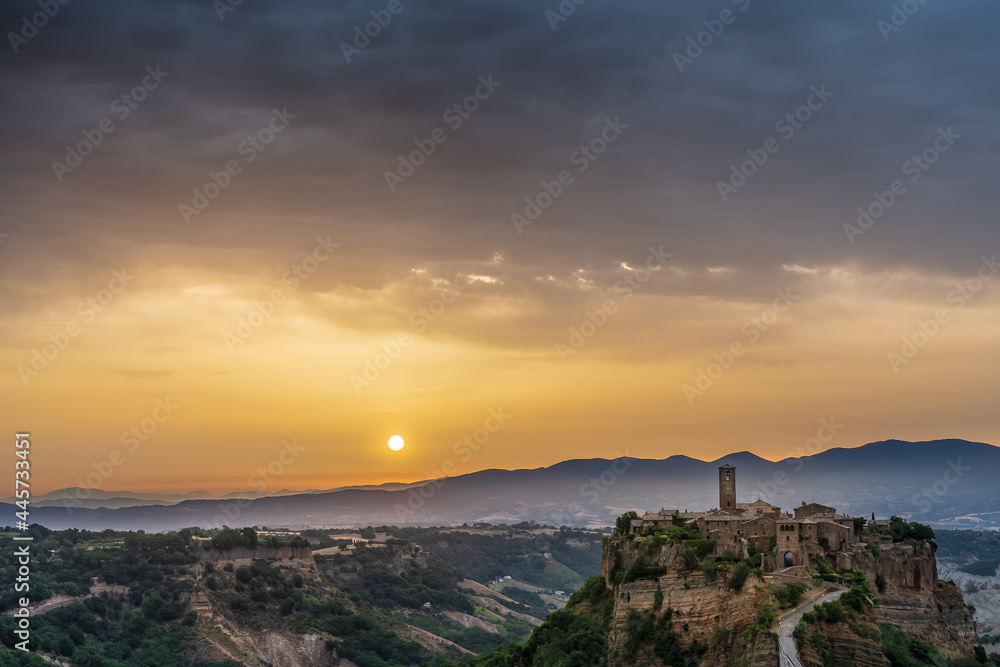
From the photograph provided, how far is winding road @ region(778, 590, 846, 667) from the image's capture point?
58625 mm

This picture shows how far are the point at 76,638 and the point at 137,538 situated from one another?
139 ft

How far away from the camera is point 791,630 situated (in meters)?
61.3

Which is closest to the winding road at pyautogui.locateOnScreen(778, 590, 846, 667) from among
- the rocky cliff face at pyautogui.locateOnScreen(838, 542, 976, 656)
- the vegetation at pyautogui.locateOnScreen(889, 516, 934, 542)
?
the rocky cliff face at pyautogui.locateOnScreen(838, 542, 976, 656)

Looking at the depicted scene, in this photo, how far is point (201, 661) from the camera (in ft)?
411

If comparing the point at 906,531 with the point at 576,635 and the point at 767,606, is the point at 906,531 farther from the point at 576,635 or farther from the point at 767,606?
the point at 576,635

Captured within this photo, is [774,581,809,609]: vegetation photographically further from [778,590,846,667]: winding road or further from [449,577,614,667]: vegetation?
[449,577,614,667]: vegetation

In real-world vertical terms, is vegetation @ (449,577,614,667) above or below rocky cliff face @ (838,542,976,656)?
below

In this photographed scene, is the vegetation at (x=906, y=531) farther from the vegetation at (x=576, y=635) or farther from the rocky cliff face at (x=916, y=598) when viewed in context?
the vegetation at (x=576, y=635)

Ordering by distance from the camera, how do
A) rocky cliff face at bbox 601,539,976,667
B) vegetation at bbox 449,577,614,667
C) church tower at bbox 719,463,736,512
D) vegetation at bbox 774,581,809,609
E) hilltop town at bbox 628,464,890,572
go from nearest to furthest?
rocky cliff face at bbox 601,539,976,667
vegetation at bbox 774,581,809,609
hilltop town at bbox 628,464,890,572
vegetation at bbox 449,577,614,667
church tower at bbox 719,463,736,512

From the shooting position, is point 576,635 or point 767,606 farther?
point 576,635

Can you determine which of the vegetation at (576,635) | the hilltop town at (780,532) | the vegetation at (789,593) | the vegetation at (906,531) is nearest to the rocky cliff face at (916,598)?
the vegetation at (906,531)

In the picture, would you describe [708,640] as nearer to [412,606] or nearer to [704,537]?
[704,537]

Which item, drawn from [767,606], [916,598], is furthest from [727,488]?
→ [767,606]

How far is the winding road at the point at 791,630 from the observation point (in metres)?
58.6
